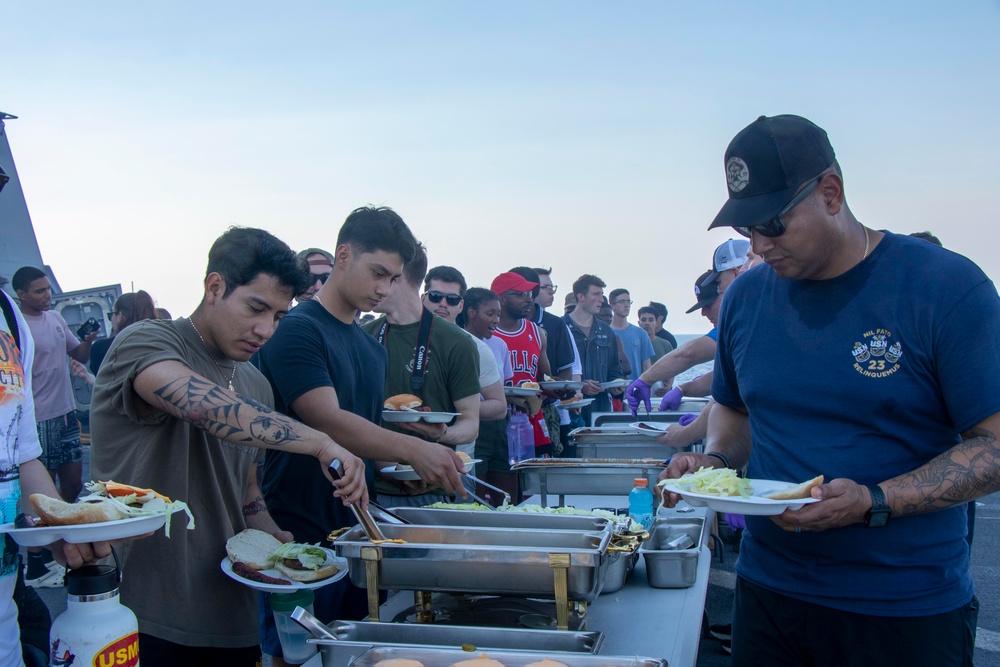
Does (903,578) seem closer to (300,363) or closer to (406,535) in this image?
(406,535)

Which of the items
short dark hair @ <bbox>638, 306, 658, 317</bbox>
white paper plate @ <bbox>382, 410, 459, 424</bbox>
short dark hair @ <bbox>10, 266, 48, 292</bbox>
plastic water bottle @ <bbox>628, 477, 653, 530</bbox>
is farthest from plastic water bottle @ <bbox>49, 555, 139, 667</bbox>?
short dark hair @ <bbox>638, 306, 658, 317</bbox>

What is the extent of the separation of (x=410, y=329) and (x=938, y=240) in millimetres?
2954

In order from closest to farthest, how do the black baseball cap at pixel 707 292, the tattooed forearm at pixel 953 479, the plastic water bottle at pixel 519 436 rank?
the tattooed forearm at pixel 953 479, the black baseball cap at pixel 707 292, the plastic water bottle at pixel 519 436

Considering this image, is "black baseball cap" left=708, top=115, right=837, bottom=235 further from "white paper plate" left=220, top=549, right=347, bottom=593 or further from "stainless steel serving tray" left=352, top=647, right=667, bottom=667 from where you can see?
"white paper plate" left=220, top=549, right=347, bottom=593

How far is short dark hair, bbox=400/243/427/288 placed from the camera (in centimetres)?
392

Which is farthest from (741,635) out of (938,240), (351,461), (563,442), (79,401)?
(79,401)

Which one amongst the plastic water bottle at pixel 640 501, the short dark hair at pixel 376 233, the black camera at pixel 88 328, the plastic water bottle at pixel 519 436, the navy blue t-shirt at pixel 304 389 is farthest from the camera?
the black camera at pixel 88 328

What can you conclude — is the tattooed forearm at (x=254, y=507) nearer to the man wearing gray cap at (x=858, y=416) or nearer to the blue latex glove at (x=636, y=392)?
the man wearing gray cap at (x=858, y=416)

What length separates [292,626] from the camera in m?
2.43

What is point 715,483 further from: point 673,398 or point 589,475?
point 673,398

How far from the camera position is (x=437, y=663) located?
1.57 m

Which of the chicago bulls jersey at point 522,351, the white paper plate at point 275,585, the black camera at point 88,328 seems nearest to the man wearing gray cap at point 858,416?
the white paper plate at point 275,585

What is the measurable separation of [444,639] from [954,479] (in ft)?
3.90

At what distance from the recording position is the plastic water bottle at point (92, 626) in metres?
1.45
